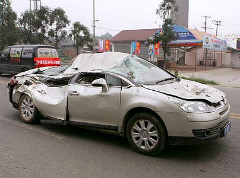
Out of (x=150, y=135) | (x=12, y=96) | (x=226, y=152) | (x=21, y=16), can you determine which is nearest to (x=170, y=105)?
(x=150, y=135)

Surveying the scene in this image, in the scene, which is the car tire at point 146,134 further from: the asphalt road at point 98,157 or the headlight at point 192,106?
the headlight at point 192,106

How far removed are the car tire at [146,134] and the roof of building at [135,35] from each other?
36516 millimetres

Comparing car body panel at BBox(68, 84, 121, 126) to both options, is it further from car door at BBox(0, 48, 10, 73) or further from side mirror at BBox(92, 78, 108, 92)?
car door at BBox(0, 48, 10, 73)

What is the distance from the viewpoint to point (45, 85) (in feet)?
19.4

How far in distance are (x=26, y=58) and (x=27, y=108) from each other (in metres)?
9.17

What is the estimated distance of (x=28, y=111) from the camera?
600 cm

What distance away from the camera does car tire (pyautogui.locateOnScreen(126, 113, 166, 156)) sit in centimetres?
412

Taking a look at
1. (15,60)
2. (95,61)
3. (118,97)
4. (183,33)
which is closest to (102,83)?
(118,97)

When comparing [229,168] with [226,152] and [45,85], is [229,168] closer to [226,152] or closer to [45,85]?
[226,152]

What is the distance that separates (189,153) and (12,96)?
167 inches

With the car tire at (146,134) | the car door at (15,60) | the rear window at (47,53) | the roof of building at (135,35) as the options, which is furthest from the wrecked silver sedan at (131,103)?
the roof of building at (135,35)

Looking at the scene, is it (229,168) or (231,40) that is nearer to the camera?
(229,168)

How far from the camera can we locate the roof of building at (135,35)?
133 feet

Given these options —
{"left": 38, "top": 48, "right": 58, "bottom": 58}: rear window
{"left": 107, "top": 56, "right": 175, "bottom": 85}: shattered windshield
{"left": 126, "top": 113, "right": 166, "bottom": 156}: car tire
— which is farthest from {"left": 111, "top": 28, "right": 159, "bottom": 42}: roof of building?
{"left": 126, "top": 113, "right": 166, "bottom": 156}: car tire
